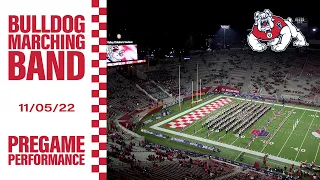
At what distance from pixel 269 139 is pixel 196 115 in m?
7.13

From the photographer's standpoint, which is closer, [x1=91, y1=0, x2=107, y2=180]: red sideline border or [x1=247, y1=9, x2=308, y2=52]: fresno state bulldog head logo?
[x1=91, y1=0, x2=107, y2=180]: red sideline border

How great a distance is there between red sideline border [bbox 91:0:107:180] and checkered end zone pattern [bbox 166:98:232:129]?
66.2ft

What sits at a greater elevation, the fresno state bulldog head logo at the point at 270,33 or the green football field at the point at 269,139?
the fresno state bulldog head logo at the point at 270,33

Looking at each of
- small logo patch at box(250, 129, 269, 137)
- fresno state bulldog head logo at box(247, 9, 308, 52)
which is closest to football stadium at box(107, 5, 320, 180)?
small logo patch at box(250, 129, 269, 137)

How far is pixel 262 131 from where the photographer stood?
22.1 metres

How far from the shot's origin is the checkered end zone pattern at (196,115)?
936 inches

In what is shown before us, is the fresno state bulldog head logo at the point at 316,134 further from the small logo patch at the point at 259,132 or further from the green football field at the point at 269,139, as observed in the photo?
the small logo patch at the point at 259,132

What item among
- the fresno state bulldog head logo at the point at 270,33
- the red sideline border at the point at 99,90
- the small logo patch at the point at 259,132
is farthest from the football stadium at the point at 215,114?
the red sideline border at the point at 99,90

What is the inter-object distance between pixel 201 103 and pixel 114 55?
31.1 ft

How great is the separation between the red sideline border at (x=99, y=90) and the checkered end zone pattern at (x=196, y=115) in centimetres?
2018

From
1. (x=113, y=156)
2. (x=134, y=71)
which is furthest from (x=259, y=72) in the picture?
(x=113, y=156)

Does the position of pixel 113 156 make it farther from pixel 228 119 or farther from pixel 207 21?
pixel 207 21

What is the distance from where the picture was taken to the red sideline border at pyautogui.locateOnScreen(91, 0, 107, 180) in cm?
304

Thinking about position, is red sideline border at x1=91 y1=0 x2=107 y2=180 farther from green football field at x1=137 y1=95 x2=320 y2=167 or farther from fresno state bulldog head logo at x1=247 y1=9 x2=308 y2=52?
fresno state bulldog head logo at x1=247 y1=9 x2=308 y2=52
